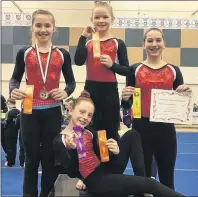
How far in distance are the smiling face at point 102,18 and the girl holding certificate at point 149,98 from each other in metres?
0.25

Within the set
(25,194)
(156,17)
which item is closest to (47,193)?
(25,194)

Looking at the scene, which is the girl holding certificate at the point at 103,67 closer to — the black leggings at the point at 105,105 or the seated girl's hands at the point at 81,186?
the black leggings at the point at 105,105

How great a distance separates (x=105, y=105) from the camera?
7.44 feet

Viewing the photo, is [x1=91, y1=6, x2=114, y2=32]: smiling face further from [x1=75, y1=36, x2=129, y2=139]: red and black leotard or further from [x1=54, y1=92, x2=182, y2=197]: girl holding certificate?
[x1=54, y1=92, x2=182, y2=197]: girl holding certificate

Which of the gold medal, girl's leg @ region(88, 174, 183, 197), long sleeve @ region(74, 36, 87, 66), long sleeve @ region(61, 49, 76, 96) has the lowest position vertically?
girl's leg @ region(88, 174, 183, 197)

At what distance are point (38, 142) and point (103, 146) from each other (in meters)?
0.46

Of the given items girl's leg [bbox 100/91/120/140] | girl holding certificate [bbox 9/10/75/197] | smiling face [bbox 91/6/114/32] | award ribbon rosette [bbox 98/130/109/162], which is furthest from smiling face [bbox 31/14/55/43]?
award ribbon rosette [bbox 98/130/109/162]

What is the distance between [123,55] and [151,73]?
27cm

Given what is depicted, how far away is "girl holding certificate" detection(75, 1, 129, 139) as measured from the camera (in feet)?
7.13

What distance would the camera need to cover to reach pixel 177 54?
26.1 feet

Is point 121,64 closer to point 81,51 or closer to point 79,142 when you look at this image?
point 81,51

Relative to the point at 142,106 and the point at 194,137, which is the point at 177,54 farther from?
the point at 142,106

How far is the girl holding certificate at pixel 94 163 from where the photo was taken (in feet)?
5.92

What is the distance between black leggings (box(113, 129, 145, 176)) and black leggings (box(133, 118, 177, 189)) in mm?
83
